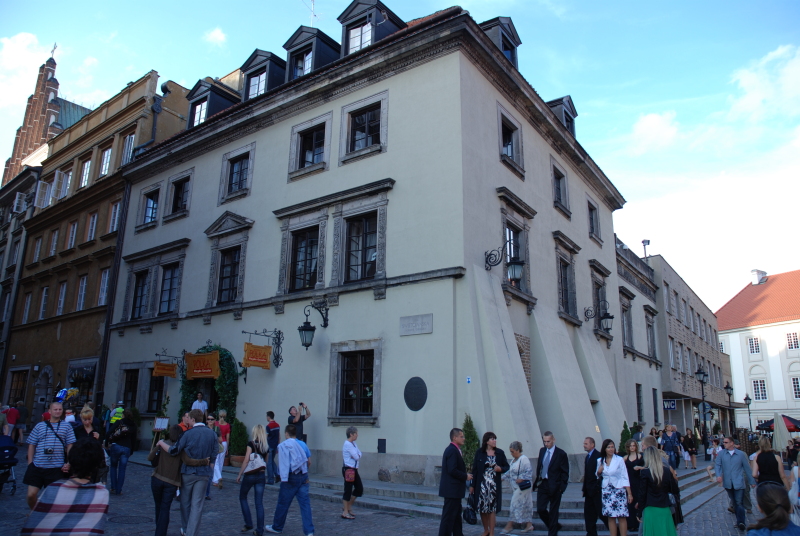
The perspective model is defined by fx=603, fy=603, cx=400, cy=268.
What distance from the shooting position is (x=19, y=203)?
33812mm

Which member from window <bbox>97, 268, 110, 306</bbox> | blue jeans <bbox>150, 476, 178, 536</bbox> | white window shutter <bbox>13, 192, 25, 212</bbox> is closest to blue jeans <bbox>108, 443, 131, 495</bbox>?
blue jeans <bbox>150, 476, 178, 536</bbox>

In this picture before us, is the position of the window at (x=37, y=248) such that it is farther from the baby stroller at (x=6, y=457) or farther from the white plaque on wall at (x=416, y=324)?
the white plaque on wall at (x=416, y=324)

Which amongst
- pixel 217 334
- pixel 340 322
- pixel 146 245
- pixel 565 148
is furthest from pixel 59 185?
pixel 565 148

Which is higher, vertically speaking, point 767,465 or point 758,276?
point 758,276

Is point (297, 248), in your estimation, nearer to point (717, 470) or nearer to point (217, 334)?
point (217, 334)

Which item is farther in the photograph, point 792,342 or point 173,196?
point 792,342

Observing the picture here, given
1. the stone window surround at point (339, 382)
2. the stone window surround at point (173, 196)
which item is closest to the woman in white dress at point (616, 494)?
the stone window surround at point (339, 382)

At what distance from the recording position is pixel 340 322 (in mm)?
16031

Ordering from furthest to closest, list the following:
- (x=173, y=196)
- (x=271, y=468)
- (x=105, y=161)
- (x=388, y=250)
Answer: (x=105, y=161) → (x=173, y=196) → (x=388, y=250) → (x=271, y=468)

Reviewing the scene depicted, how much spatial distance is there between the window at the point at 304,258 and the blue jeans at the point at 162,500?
9682 millimetres

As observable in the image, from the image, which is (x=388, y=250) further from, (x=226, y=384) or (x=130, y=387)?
(x=130, y=387)

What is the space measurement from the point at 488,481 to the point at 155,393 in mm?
15477

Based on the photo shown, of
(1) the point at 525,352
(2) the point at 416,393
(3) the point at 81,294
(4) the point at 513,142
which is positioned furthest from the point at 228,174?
(1) the point at 525,352

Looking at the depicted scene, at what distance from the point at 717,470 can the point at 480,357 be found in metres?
5.16
